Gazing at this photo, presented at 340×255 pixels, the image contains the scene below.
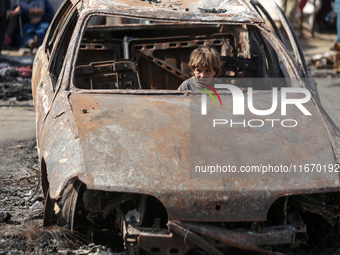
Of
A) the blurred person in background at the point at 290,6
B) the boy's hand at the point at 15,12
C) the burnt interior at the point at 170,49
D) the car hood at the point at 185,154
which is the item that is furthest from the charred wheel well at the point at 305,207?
the blurred person in background at the point at 290,6

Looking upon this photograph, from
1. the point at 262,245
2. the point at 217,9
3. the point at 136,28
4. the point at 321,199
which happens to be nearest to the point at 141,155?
the point at 262,245

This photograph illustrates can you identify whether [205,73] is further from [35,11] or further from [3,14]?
[35,11]

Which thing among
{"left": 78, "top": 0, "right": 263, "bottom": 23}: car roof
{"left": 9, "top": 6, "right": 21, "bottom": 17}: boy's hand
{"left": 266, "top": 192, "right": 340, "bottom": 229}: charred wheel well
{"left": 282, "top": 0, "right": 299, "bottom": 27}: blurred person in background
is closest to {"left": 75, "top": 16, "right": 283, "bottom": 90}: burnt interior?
{"left": 78, "top": 0, "right": 263, "bottom": 23}: car roof

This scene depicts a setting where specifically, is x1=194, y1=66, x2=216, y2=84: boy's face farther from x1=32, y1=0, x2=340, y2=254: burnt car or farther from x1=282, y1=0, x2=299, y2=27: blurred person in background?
x1=282, y1=0, x2=299, y2=27: blurred person in background

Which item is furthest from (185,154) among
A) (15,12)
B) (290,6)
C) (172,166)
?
(290,6)

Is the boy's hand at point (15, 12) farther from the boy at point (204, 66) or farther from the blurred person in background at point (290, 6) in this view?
the boy at point (204, 66)

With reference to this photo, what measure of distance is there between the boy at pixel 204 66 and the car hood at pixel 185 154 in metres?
0.52

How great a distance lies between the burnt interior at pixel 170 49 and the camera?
568 centimetres

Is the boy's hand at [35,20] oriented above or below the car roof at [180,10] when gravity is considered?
below

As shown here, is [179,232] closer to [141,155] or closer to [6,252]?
[141,155]

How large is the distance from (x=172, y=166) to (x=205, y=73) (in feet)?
4.70

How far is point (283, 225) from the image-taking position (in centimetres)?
331

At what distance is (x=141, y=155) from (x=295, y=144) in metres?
1.04

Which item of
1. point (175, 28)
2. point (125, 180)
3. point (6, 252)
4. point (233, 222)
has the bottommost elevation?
point (6, 252)
